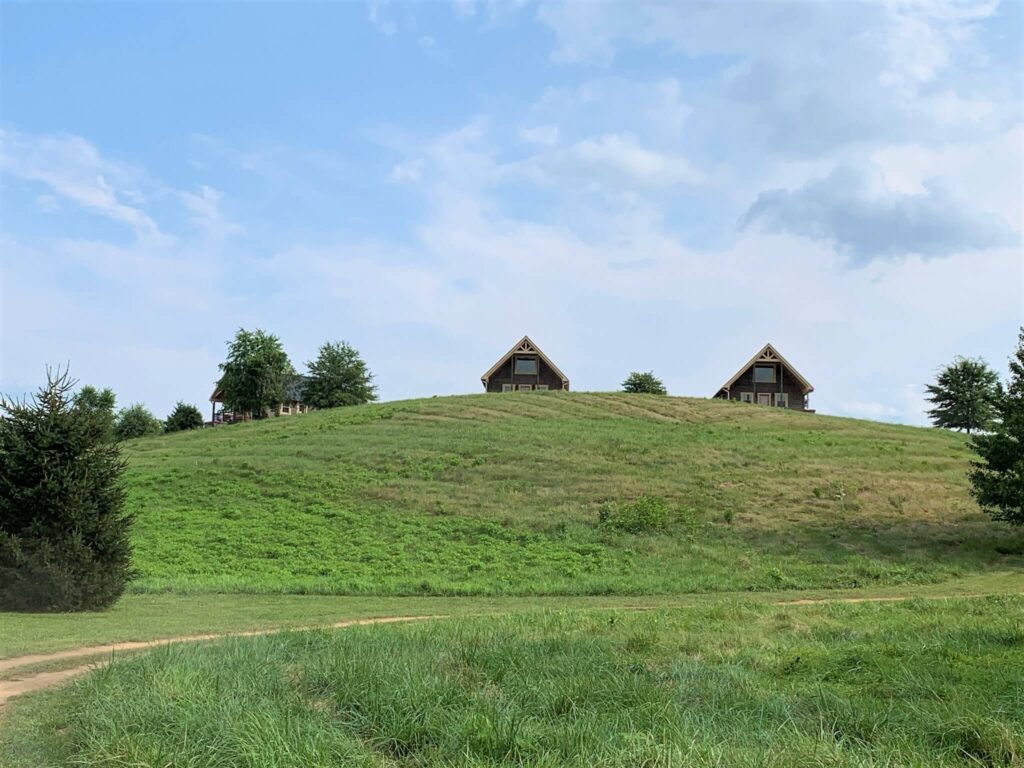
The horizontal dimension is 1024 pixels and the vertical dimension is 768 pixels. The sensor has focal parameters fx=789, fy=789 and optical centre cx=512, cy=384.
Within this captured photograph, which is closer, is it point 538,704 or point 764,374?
point 538,704

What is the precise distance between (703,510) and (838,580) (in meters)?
7.98

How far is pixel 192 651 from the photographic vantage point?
8.95 metres

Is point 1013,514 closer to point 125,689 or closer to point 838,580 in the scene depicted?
point 838,580

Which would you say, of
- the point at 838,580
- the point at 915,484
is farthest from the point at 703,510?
the point at 915,484

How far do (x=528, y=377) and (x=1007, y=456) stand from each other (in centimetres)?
5538

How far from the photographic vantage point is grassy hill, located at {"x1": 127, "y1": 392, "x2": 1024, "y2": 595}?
73.6ft

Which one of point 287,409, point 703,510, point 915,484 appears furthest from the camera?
point 287,409

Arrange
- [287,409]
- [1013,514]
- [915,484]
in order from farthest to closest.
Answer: [287,409] → [915,484] → [1013,514]

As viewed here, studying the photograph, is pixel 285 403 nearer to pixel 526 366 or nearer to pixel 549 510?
pixel 526 366

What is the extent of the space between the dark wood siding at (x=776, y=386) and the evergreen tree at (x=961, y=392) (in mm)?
13412

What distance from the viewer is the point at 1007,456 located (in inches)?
979

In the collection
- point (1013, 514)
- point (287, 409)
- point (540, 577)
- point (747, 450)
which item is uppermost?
point (287, 409)

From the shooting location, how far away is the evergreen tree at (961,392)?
72500mm

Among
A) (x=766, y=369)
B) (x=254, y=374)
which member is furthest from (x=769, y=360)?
(x=254, y=374)
